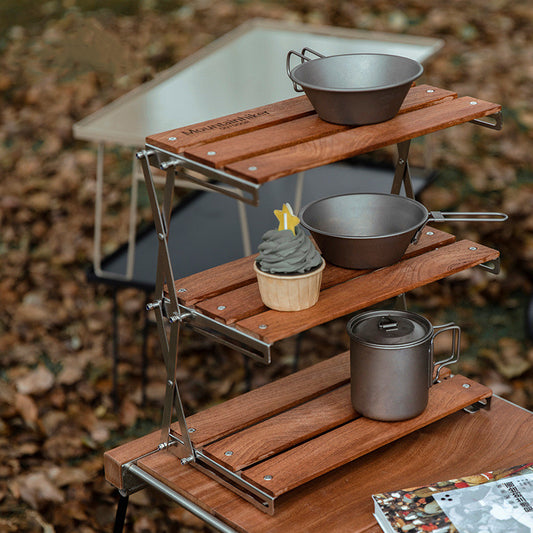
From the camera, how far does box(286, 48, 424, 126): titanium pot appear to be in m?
1.53

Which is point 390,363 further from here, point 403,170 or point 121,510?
point 121,510

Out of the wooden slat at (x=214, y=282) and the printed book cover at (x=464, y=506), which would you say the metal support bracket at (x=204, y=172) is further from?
the printed book cover at (x=464, y=506)

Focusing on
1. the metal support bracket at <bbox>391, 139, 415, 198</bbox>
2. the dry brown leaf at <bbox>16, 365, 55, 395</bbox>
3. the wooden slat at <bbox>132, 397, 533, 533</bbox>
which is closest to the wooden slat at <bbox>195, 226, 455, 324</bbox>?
the metal support bracket at <bbox>391, 139, 415, 198</bbox>

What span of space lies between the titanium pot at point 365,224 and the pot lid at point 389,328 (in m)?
0.12

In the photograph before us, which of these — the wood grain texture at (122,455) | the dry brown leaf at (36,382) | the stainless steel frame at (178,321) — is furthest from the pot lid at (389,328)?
the dry brown leaf at (36,382)

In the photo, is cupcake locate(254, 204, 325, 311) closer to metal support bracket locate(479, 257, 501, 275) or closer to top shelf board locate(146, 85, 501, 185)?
top shelf board locate(146, 85, 501, 185)

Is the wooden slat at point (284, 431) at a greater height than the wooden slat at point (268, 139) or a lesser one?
lesser

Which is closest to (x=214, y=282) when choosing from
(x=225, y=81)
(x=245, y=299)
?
(x=245, y=299)

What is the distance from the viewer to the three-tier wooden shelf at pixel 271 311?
1.48 metres

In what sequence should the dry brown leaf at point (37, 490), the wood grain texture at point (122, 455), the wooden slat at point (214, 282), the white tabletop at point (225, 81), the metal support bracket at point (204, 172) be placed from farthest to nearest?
the white tabletop at point (225, 81) < the dry brown leaf at point (37, 490) < the wood grain texture at point (122, 455) < the wooden slat at point (214, 282) < the metal support bracket at point (204, 172)

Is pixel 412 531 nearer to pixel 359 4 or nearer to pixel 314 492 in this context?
pixel 314 492

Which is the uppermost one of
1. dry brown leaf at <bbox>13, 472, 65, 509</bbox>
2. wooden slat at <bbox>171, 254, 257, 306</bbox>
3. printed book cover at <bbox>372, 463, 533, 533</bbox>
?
wooden slat at <bbox>171, 254, 257, 306</bbox>

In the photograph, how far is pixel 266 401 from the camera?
1.83 meters

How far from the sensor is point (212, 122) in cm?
163
